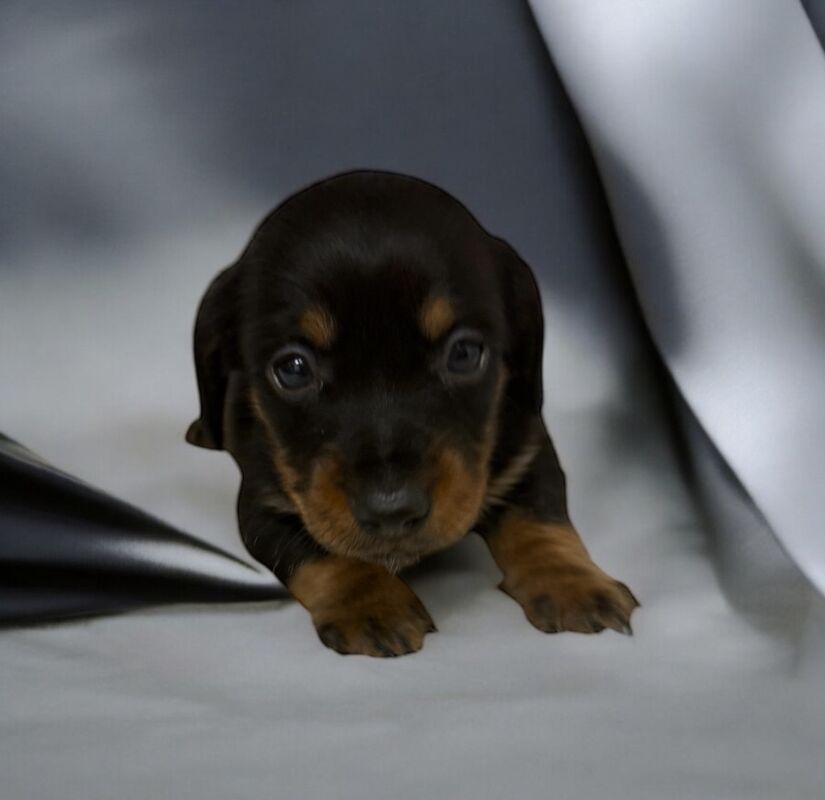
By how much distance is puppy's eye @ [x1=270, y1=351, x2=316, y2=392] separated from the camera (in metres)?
1.33

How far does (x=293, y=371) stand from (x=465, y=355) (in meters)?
0.18

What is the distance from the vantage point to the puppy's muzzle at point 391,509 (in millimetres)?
1251

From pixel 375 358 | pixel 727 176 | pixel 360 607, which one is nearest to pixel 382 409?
pixel 375 358

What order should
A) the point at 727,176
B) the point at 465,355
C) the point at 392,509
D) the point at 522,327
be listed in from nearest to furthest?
the point at 392,509
the point at 465,355
the point at 522,327
the point at 727,176

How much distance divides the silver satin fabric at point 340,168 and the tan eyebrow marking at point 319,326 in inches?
9.5

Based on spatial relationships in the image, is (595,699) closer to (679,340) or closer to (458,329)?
(458,329)

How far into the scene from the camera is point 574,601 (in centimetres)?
138

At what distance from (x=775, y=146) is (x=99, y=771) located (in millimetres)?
1045

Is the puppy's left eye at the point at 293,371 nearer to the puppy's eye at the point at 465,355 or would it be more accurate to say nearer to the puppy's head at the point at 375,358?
the puppy's head at the point at 375,358

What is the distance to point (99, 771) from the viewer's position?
1.13 meters

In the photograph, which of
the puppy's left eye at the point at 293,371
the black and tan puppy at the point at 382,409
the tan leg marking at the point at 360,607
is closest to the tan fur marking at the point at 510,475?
the black and tan puppy at the point at 382,409

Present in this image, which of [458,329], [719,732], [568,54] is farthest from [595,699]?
[568,54]

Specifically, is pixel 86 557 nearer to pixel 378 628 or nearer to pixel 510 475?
pixel 378 628

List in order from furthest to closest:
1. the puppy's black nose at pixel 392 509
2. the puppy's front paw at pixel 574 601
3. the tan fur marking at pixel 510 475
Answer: the tan fur marking at pixel 510 475, the puppy's front paw at pixel 574 601, the puppy's black nose at pixel 392 509
